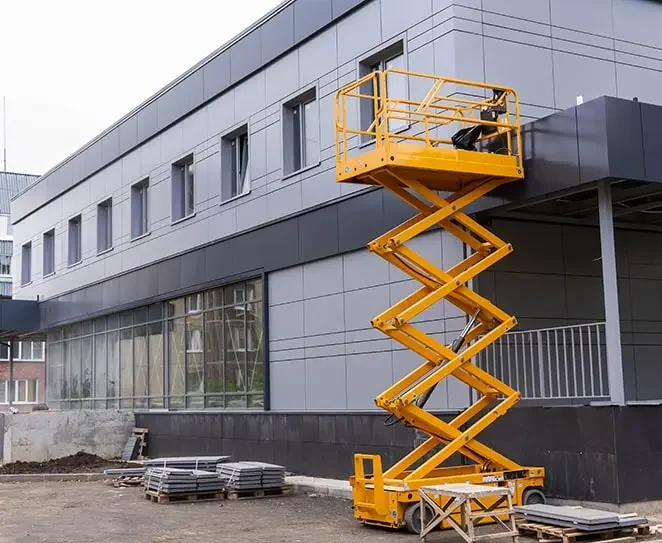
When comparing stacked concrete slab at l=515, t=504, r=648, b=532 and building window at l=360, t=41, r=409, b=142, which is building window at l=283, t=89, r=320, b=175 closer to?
building window at l=360, t=41, r=409, b=142

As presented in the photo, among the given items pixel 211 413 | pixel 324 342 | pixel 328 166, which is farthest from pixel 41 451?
pixel 328 166

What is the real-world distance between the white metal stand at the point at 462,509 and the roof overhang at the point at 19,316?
86.6ft

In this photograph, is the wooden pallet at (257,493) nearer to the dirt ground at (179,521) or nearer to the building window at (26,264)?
the dirt ground at (179,521)

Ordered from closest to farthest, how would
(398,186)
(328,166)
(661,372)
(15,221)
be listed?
(398,186) → (661,372) → (328,166) → (15,221)

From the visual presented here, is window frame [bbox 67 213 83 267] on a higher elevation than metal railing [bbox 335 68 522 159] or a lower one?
higher

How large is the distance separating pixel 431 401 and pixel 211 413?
8450 millimetres

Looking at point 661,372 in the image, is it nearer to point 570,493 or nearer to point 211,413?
point 570,493

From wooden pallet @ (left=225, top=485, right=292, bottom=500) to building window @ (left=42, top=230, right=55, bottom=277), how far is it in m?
20.4

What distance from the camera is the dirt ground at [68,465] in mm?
22672

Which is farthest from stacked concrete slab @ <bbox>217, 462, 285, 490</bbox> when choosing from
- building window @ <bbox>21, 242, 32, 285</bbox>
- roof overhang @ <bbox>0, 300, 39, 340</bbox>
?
building window @ <bbox>21, 242, 32, 285</bbox>

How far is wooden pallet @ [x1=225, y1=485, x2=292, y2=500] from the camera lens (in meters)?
16.8

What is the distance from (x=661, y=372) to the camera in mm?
16953

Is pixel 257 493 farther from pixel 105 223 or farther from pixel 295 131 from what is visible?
pixel 105 223

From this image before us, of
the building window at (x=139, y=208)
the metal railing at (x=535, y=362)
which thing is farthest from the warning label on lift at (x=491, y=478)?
the building window at (x=139, y=208)
